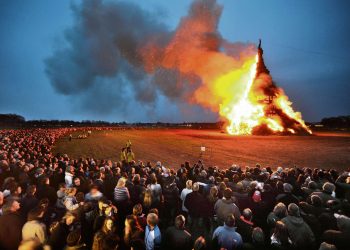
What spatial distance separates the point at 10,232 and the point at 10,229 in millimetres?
59

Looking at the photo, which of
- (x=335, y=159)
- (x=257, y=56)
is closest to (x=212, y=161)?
(x=335, y=159)

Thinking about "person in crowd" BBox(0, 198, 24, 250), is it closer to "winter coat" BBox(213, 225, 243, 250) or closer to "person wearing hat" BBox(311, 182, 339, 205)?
"winter coat" BBox(213, 225, 243, 250)

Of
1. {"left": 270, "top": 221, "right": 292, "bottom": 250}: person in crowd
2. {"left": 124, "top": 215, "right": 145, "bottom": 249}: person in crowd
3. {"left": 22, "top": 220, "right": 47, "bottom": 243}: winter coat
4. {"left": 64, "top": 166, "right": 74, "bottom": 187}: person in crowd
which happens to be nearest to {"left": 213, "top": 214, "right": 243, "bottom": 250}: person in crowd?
{"left": 270, "top": 221, "right": 292, "bottom": 250}: person in crowd

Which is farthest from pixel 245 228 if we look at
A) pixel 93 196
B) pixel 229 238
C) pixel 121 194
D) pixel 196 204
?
pixel 93 196

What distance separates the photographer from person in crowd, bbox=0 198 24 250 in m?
5.56

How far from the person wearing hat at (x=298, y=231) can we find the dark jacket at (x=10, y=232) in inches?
220

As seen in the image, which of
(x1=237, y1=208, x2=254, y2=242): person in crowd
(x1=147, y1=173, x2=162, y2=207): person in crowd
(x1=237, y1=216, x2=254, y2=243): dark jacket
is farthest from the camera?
(x1=147, y1=173, x2=162, y2=207): person in crowd

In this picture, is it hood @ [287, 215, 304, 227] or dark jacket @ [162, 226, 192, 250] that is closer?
dark jacket @ [162, 226, 192, 250]

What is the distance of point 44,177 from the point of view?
8500mm

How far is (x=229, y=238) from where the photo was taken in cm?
532

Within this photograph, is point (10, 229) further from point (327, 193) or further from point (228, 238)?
point (327, 193)

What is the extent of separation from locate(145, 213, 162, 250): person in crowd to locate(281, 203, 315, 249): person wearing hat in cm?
273

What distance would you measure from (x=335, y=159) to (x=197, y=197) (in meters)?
22.0

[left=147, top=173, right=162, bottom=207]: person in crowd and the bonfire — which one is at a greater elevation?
the bonfire
